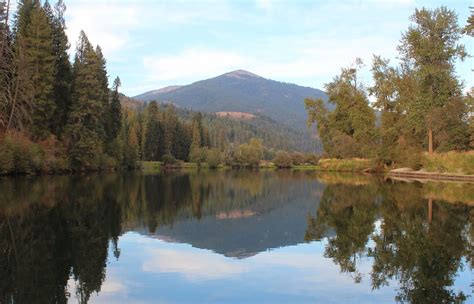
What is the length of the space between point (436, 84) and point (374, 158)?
1967cm

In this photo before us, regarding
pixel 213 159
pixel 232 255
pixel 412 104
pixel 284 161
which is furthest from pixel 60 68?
pixel 284 161

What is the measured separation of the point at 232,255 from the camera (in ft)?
38.0

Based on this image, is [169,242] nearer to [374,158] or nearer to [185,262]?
[185,262]

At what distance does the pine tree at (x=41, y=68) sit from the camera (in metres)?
48.5

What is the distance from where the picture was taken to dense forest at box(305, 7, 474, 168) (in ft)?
152

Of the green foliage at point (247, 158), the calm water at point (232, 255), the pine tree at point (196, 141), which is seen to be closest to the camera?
the calm water at point (232, 255)

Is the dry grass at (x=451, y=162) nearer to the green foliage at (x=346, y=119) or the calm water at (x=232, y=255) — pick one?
the green foliage at (x=346, y=119)

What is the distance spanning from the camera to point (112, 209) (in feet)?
62.5

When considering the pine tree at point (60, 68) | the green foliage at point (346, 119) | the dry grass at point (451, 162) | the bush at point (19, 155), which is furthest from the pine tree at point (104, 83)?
the dry grass at point (451, 162)

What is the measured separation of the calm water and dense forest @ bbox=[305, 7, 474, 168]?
29303 millimetres

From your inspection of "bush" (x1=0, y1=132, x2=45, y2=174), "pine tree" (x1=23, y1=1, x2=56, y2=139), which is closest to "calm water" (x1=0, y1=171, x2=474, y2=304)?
"bush" (x1=0, y1=132, x2=45, y2=174)

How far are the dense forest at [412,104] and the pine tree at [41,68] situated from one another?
136 feet

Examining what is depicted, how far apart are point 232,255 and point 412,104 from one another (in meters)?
46.2

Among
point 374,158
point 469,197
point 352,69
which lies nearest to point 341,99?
point 352,69
